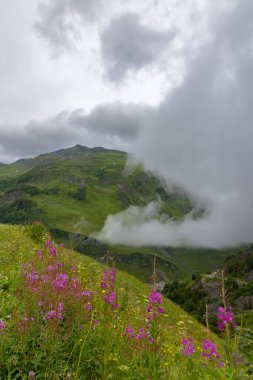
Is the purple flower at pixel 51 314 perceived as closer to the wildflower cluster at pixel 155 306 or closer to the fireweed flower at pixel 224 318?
the wildflower cluster at pixel 155 306

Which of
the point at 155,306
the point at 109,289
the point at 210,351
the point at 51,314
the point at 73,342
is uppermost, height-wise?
the point at 109,289

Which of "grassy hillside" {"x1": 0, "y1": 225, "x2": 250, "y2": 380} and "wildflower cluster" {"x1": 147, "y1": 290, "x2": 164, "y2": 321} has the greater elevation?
"wildflower cluster" {"x1": 147, "y1": 290, "x2": 164, "y2": 321}

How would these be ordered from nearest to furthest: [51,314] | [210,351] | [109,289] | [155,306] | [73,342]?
[51,314] → [73,342] → [155,306] → [109,289] → [210,351]

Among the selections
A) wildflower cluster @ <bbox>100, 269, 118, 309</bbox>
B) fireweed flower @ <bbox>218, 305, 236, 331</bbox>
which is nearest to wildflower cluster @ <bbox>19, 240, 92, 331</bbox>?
wildflower cluster @ <bbox>100, 269, 118, 309</bbox>

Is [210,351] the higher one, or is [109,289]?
[109,289]

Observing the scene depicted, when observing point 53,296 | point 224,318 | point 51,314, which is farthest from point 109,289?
point 224,318

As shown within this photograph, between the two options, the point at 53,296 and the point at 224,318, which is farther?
the point at 53,296

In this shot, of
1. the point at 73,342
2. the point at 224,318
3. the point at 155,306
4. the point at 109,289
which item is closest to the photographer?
the point at 224,318

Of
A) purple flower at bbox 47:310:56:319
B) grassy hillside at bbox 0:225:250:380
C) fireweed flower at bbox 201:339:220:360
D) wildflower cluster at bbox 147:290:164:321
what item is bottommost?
fireweed flower at bbox 201:339:220:360

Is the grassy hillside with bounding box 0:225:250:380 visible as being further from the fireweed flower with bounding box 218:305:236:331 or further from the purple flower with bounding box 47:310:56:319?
the fireweed flower with bounding box 218:305:236:331

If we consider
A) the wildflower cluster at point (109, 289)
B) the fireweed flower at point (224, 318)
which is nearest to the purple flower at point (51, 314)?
the wildflower cluster at point (109, 289)

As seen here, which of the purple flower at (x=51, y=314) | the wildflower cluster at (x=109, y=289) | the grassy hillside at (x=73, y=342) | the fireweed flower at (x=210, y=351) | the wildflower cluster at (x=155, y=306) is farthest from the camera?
the fireweed flower at (x=210, y=351)

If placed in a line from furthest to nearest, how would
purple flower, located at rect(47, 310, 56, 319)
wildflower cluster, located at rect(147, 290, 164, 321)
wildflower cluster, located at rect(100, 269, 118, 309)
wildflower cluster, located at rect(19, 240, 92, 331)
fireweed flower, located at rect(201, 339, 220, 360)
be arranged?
fireweed flower, located at rect(201, 339, 220, 360)
wildflower cluster, located at rect(100, 269, 118, 309)
wildflower cluster, located at rect(147, 290, 164, 321)
wildflower cluster, located at rect(19, 240, 92, 331)
purple flower, located at rect(47, 310, 56, 319)

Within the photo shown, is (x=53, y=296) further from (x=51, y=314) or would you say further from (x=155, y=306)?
(x=155, y=306)
